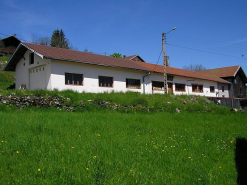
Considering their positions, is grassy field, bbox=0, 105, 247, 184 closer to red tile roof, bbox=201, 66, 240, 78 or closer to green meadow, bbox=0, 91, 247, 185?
green meadow, bbox=0, 91, 247, 185

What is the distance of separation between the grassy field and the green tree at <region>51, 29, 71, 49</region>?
55.3 m

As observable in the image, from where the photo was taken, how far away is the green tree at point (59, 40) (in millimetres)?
60037

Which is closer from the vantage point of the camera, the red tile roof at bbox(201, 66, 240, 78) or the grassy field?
the grassy field

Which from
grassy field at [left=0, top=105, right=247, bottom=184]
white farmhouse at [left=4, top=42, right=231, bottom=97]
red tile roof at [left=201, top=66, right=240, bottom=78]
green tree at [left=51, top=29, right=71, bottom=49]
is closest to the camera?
grassy field at [left=0, top=105, right=247, bottom=184]

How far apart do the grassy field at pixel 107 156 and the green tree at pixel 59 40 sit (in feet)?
181

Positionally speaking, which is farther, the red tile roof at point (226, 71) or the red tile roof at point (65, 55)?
the red tile roof at point (226, 71)

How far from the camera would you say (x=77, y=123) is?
A: 8969 millimetres

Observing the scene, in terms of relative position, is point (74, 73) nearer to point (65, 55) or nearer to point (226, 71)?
point (65, 55)

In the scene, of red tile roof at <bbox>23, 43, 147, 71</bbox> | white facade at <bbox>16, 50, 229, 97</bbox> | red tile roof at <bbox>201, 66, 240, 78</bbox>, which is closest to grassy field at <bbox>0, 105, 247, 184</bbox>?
white facade at <bbox>16, 50, 229, 97</bbox>

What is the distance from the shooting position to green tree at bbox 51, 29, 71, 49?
60.0 metres

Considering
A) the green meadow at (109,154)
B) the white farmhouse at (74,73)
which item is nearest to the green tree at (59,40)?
the white farmhouse at (74,73)

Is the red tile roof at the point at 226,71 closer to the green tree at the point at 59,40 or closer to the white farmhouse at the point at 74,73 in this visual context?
the white farmhouse at the point at 74,73

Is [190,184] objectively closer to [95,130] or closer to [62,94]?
[95,130]

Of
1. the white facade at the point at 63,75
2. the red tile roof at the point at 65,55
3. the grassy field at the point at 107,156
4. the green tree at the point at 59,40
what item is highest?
the green tree at the point at 59,40
